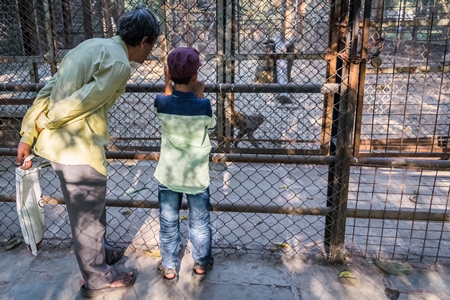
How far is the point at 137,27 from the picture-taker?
2.08 meters

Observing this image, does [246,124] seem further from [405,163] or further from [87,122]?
[87,122]

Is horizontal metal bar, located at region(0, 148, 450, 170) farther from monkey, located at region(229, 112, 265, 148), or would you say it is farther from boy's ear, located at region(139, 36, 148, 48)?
monkey, located at region(229, 112, 265, 148)

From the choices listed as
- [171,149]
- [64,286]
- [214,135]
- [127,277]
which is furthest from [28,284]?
A: [214,135]

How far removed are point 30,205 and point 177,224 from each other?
88 cm

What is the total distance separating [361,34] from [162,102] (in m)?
1.26

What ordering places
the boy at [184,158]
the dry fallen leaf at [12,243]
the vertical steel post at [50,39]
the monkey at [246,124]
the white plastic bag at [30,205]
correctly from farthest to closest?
the monkey at [246,124], the vertical steel post at [50,39], the dry fallen leaf at [12,243], the white plastic bag at [30,205], the boy at [184,158]

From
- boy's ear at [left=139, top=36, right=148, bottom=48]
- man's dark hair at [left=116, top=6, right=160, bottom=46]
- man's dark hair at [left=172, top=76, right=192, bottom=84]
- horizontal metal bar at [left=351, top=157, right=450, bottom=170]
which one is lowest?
Result: horizontal metal bar at [left=351, top=157, right=450, bottom=170]

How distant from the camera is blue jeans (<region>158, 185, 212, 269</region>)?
2.49m

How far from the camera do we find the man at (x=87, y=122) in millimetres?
2006

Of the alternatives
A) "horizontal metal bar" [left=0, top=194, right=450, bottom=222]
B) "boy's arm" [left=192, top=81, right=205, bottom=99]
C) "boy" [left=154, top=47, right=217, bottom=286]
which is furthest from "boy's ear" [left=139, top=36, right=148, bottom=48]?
"horizontal metal bar" [left=0, top=194, right=450, bottom=222]

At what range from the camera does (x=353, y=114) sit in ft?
8.30

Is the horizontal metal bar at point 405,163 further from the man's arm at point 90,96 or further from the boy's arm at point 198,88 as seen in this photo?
the man's arm at point 90,96

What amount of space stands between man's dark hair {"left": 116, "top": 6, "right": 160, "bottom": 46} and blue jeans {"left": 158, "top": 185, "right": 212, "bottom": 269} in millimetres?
882

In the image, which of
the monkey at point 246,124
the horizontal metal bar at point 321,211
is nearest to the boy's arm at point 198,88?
the horizontal metal bar at point 321,211
